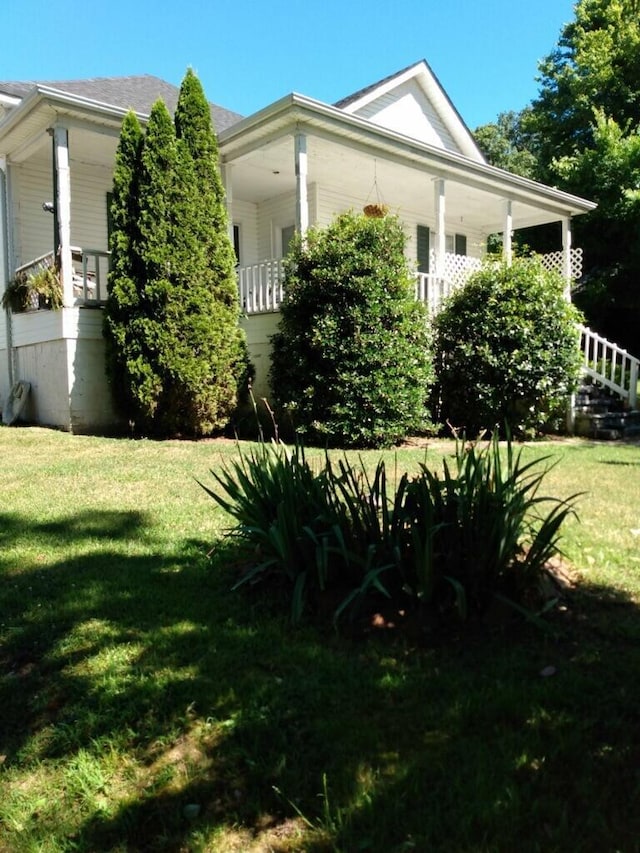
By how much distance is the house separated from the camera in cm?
983

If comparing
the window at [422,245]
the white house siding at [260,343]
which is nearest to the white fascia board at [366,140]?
the white house siding at [260,343]

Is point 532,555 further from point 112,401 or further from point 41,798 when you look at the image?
point 112,401

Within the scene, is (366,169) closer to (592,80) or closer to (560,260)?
(560,260)

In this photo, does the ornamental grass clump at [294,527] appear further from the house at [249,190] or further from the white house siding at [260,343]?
the white house siding at [260,343]

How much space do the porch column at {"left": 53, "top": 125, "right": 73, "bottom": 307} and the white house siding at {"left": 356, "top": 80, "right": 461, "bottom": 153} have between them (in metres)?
7.44

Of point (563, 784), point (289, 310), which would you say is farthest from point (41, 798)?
point (289, 310)

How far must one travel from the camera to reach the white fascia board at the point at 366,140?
9.80 metres

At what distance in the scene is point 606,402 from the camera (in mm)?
11719

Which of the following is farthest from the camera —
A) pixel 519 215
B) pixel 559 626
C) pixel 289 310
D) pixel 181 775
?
pixel 519 215

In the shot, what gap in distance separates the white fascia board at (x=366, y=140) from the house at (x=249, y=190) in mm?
24

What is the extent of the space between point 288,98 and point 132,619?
28.1ft

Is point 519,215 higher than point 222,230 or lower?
higher

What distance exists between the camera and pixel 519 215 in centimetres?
1599

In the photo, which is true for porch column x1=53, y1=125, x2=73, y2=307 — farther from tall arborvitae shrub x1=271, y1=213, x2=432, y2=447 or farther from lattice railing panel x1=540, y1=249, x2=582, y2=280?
lattice railing panel x1=540, y1=249, x2=582, y2=280
